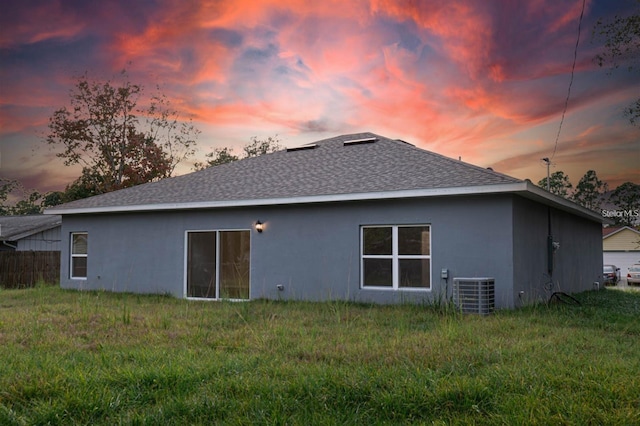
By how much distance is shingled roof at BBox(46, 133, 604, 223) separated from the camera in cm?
1053

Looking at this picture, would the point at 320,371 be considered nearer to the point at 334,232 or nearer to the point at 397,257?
the point at 397,257

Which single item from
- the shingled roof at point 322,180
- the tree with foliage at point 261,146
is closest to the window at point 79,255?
the shingled roof at point 322,180

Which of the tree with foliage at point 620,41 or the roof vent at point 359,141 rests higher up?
the tree with foliage at point 620,41

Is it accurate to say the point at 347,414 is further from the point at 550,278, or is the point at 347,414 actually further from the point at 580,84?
the point at 580,84

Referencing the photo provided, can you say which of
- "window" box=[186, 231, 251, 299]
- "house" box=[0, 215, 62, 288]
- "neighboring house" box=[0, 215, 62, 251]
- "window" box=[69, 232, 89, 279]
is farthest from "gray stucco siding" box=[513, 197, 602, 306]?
"neighboring house" box=[0, 215, 62, 251]

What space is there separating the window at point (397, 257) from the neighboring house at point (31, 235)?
17873 millimetres

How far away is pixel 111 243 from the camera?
14633 millimetres

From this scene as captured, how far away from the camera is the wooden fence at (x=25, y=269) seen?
19.5 meters

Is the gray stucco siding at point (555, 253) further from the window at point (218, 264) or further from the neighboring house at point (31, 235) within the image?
the neighboring house at point (31, 235)

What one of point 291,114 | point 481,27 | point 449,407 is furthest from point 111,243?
point 449,407

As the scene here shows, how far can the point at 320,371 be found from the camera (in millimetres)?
5031

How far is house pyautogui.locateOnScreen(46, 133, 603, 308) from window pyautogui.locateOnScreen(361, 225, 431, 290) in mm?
21

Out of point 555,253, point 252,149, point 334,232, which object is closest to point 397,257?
point 334,232

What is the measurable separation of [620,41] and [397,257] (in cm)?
722
